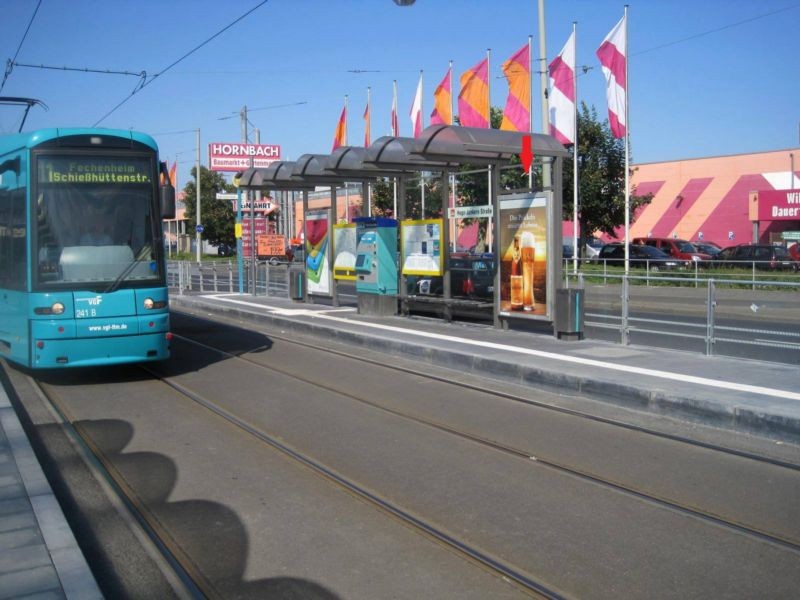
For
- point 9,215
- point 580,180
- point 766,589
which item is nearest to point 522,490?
point 766,589

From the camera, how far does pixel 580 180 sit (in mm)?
39250

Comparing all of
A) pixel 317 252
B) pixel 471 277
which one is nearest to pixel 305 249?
pixel 317 252

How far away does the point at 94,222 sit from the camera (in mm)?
11312

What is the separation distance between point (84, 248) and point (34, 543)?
6.78 metres

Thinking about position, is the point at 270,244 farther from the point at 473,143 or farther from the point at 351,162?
the point at 473,143

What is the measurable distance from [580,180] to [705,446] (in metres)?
32.4

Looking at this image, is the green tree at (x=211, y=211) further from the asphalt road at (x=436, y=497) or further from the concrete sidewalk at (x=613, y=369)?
the asphalt road at (x=436, y=497)

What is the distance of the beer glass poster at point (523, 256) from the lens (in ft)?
49.4

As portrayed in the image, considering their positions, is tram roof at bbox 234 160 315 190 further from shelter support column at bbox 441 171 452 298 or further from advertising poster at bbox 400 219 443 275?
shelter support column at bbox 441 171 452 298

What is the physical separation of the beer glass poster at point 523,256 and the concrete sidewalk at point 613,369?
68cm

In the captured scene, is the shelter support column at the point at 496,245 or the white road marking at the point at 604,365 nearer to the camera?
the white road marking at the point at 604,365

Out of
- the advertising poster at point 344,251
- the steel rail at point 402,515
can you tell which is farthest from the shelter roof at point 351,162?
the steel rail at point 402,515

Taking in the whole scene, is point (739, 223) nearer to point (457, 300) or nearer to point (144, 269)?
point (457, 300)

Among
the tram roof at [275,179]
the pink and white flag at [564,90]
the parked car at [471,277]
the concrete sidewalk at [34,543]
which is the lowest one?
the concrete sidewalk at [34,543]
